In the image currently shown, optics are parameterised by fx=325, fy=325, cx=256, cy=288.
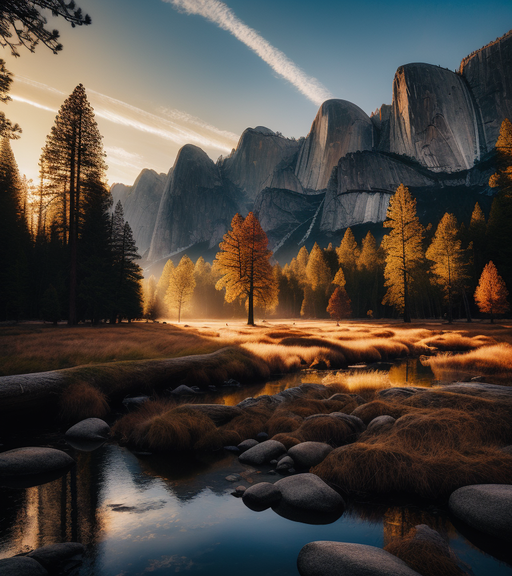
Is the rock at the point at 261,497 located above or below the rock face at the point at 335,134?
below

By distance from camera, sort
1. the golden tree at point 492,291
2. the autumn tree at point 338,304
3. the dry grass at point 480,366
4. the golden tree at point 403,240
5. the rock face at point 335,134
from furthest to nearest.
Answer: the rock face at point 335,134, the autumn tree at point 338,304, the golden tree at point 492,291, the golden tree at point 403,240, the dry grass at point 480,366

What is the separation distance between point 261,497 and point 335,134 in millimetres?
181470

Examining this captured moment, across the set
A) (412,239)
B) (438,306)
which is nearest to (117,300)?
(412,239)

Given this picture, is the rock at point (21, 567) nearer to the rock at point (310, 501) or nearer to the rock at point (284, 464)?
the rock at point (310, 501)

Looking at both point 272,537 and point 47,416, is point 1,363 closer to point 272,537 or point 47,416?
point 47,416

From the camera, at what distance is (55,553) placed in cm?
336

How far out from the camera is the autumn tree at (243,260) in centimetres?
3278

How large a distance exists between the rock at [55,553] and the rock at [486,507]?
15.4 feet

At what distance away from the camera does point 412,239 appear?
1389 inches

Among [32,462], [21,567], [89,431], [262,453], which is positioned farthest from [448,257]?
[21,567]

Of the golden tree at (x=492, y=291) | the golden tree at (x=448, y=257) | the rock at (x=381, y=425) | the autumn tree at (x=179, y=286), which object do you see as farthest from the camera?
the autumn tree at (x=179, y=286)

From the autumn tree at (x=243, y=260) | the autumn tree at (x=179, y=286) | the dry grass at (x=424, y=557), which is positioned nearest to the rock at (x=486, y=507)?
the dry grass at (x=424, y=557)

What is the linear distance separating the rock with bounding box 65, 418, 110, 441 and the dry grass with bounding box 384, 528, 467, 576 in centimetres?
643

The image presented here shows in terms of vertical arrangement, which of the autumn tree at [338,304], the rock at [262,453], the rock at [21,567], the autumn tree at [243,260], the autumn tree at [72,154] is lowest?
the rock at [262,453]
